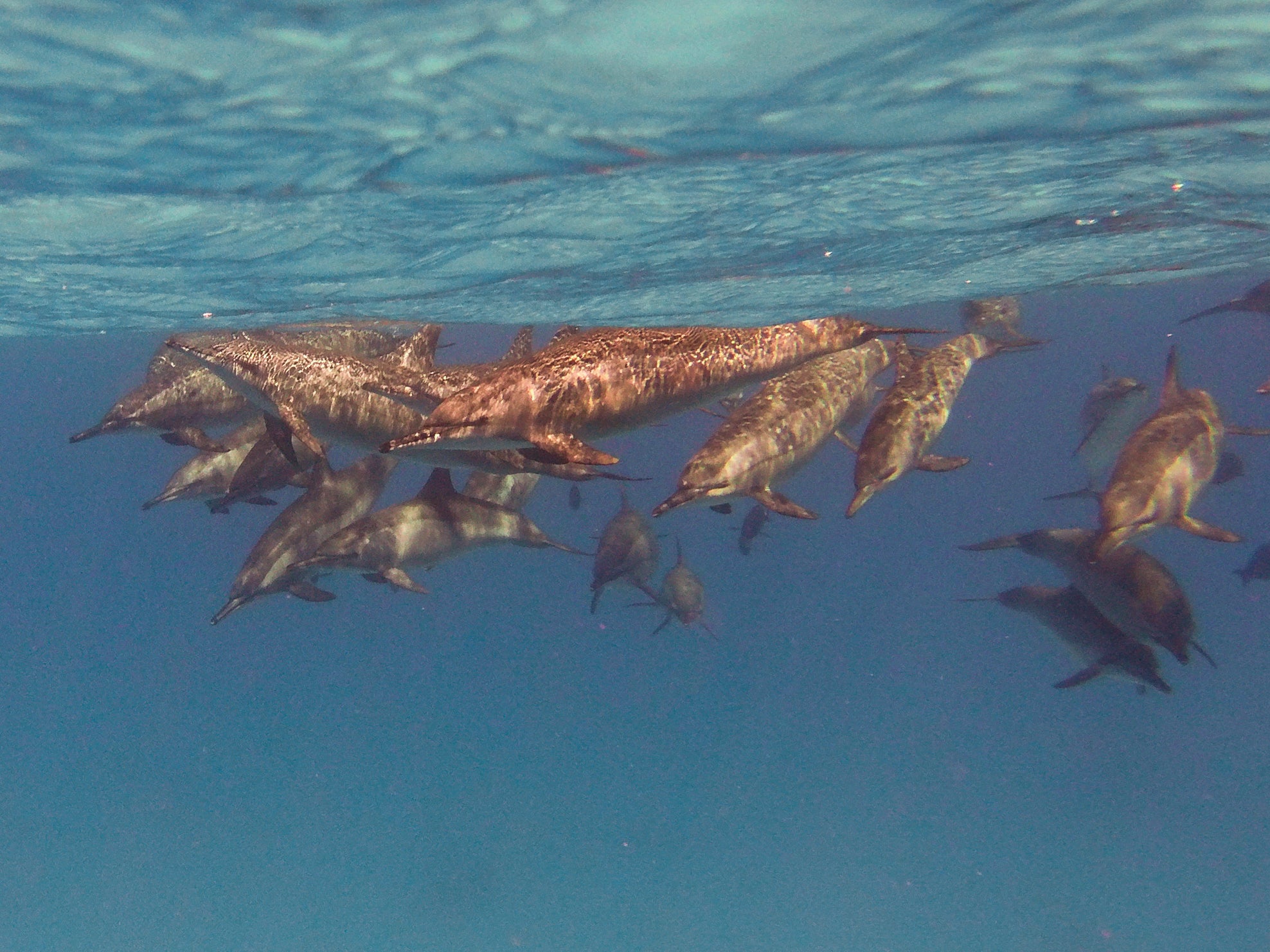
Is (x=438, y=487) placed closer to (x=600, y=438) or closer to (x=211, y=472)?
(x=211, y=472)

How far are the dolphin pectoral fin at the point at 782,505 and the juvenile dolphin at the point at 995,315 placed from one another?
1730 cm

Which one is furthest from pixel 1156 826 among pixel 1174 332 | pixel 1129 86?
pixel 1129 86

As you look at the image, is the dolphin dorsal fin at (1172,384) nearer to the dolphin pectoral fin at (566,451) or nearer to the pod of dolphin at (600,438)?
the pod of dolphin at (600,438)

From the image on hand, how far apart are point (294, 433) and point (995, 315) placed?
68.3ft

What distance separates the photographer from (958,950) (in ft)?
114

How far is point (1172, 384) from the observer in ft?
37.6

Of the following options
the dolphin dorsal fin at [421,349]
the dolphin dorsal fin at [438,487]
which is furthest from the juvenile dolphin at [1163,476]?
the dolphin dorsal fin at [421,349]

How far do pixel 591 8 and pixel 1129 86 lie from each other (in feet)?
19.2

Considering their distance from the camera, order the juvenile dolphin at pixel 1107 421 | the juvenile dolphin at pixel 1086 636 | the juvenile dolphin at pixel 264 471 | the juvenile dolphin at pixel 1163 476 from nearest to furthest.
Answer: the juvenile dolphin at pixel 1163 476 < the juvenile dolphin at pixel 264 471 < the juvenile dolphin at pixel 1086 636 < the juvenile dolphin at pixel 1107 421

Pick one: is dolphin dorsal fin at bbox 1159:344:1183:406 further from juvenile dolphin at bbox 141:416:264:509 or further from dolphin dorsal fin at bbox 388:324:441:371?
juvenile dolphin at bbox 141:416:264:509

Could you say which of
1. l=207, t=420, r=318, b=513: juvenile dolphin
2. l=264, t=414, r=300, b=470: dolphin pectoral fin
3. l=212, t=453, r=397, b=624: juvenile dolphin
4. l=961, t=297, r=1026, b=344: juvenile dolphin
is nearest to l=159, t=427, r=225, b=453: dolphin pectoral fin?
l=207, t=420, r=318, b=513: juvenile dolphin

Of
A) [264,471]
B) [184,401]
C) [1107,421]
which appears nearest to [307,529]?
[264,471]

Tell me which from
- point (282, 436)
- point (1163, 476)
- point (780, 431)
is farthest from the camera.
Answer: point (1163, 476)

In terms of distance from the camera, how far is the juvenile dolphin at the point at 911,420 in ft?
25.7
